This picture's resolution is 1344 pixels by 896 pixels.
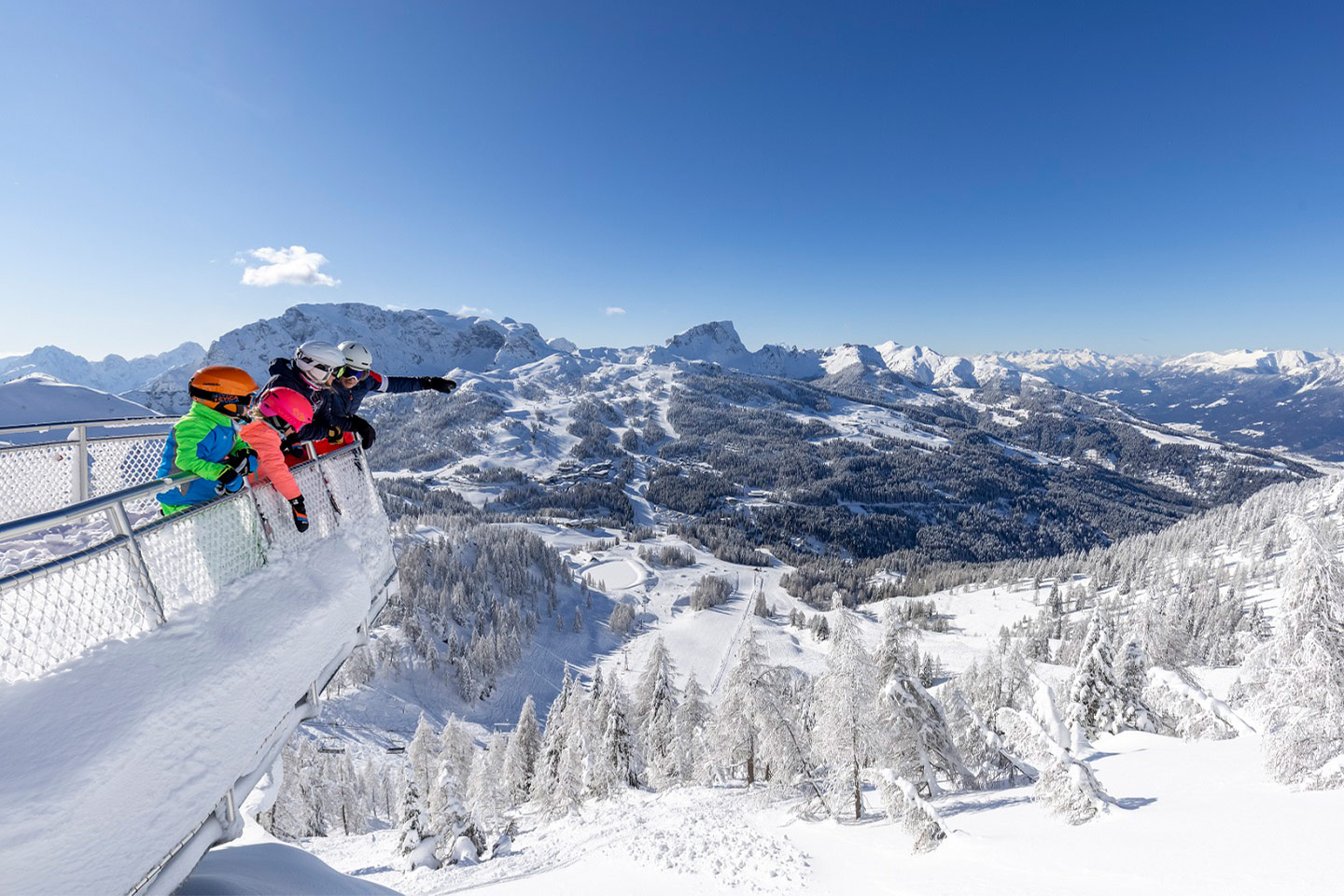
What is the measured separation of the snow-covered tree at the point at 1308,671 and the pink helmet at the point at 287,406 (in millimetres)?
22315

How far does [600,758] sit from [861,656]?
20.5 metres

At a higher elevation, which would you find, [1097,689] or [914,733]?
[914,733]

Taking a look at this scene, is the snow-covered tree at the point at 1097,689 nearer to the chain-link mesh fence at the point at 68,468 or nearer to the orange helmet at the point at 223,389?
the orange helmet at the point at 223,389

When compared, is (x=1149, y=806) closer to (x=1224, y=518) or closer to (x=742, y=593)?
(x=742, y=593)

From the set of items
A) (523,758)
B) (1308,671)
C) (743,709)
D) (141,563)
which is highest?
(141,563)

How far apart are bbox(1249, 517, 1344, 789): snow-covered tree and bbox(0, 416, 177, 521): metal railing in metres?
25.6

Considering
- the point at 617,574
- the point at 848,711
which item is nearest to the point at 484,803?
the point at 848,711

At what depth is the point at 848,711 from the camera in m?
20.7

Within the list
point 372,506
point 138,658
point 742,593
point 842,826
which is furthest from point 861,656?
point 742,593

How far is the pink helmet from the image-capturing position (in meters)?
7.81

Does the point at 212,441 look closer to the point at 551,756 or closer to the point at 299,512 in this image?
the point at 299,512

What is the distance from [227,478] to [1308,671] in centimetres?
2339

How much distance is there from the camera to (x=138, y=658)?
4410mm

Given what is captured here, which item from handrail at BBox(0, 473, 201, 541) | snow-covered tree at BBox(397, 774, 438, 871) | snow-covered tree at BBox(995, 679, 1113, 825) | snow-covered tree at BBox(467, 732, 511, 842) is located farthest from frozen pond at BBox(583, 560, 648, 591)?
handrail at BBox(0, 473, 201, 541)
